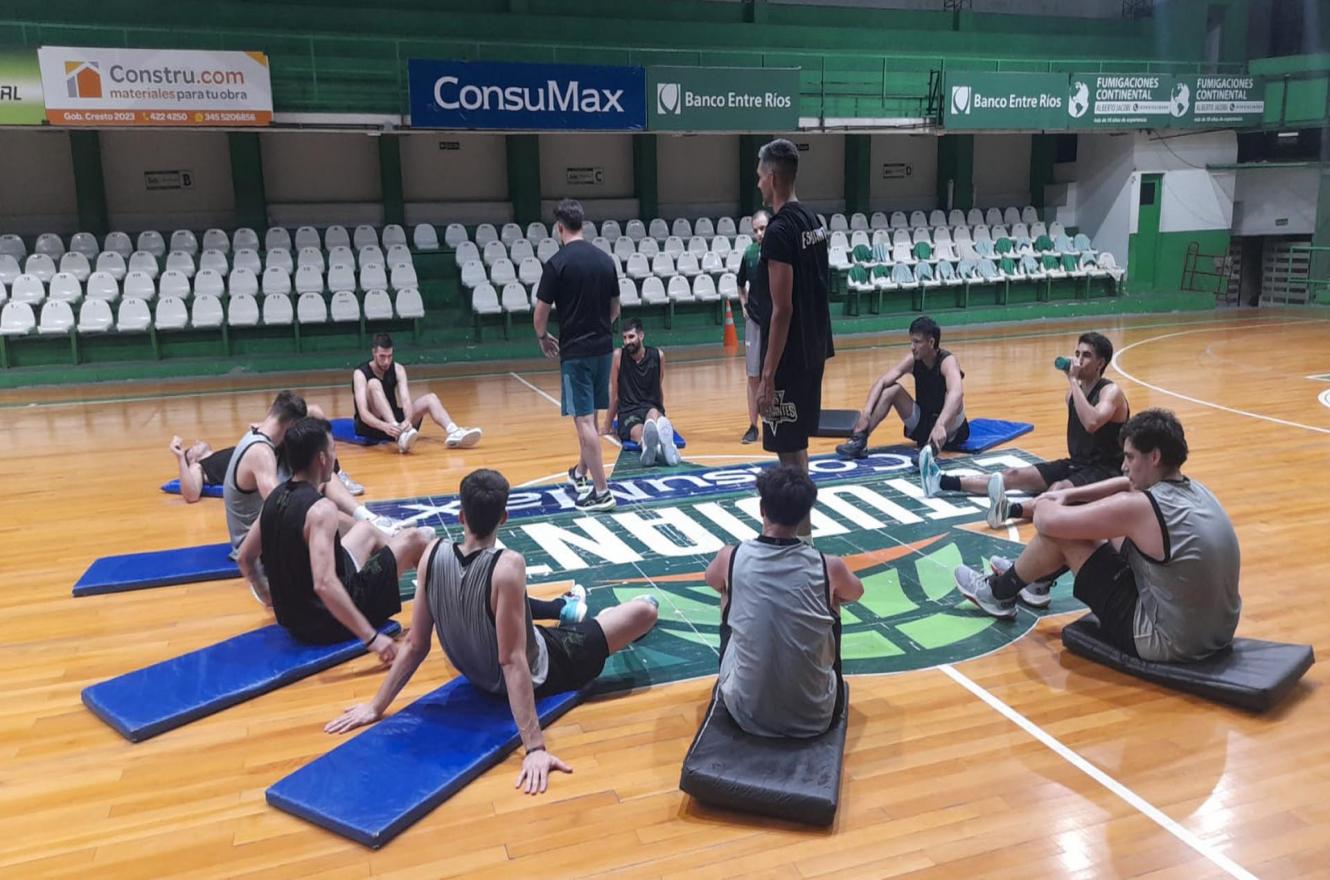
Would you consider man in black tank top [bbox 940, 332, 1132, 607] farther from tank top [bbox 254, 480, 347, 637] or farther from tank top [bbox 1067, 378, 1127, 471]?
tank top [bbox 254, 480, 347, 637]

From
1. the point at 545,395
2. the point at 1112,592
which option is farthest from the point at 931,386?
the point at 545,395

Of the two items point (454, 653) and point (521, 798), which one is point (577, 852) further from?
point (454, 653)

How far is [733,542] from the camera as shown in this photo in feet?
18.9

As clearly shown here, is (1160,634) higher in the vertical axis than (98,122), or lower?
lower

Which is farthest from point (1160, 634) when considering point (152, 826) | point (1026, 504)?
point (152, 826)

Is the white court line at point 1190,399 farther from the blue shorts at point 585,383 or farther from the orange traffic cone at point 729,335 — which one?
the blue shorts at point 585,383

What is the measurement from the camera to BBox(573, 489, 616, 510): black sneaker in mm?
6488

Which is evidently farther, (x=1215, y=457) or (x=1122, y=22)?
(x=1122, y=22)

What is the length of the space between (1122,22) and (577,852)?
71.0ft

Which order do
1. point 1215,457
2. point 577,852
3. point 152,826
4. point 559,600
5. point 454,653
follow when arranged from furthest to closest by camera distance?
1. point 1215,457
2. point 559,600
3. point 454,653
4. point 152,826
5. point 577,852

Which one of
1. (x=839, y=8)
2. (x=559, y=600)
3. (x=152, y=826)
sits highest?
(x=839, y=8)

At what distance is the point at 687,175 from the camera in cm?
1766

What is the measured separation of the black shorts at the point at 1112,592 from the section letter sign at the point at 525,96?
37.0ft

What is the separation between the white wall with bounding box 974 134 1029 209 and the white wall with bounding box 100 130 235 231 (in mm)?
13941
